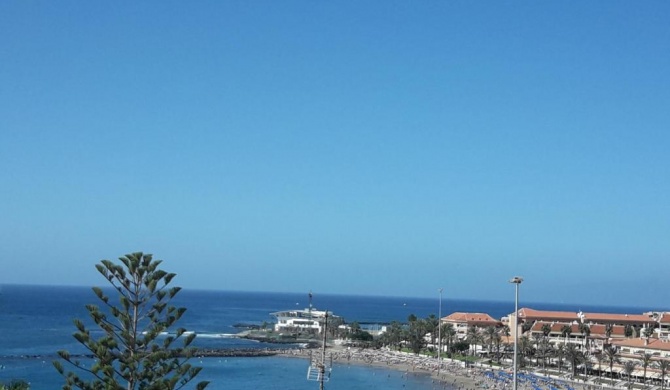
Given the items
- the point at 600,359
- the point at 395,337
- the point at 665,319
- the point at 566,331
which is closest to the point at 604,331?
A: the point at 566,331

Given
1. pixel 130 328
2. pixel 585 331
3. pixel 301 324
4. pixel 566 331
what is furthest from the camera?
pixel 301 324

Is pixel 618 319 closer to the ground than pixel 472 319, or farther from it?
farther from it

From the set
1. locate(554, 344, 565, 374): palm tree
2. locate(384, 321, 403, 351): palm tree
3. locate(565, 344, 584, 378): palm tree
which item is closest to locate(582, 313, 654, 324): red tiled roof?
locate(554, 344, 565, 374): palm tree

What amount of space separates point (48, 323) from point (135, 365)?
95.1 metres

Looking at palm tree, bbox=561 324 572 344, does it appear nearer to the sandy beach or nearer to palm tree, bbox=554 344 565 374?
palm tree, bbox=554 344 565 374

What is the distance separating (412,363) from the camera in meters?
69.4

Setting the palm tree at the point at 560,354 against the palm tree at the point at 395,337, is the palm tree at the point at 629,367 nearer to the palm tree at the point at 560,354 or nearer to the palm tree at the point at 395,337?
the palm tree at the point at 560,354

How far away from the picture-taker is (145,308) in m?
22.2

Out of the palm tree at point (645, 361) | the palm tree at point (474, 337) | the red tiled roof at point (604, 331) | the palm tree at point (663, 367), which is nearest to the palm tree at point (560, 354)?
the palm tree at point (645, 361)

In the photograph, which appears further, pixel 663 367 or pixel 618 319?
pixel 618 319

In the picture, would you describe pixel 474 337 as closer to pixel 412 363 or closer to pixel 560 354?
pixel 412 363

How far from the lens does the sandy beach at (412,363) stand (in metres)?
58.9

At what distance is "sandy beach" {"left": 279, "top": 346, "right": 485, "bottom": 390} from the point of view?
58938 mm

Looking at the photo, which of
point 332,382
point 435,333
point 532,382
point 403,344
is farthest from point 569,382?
point 403,344
